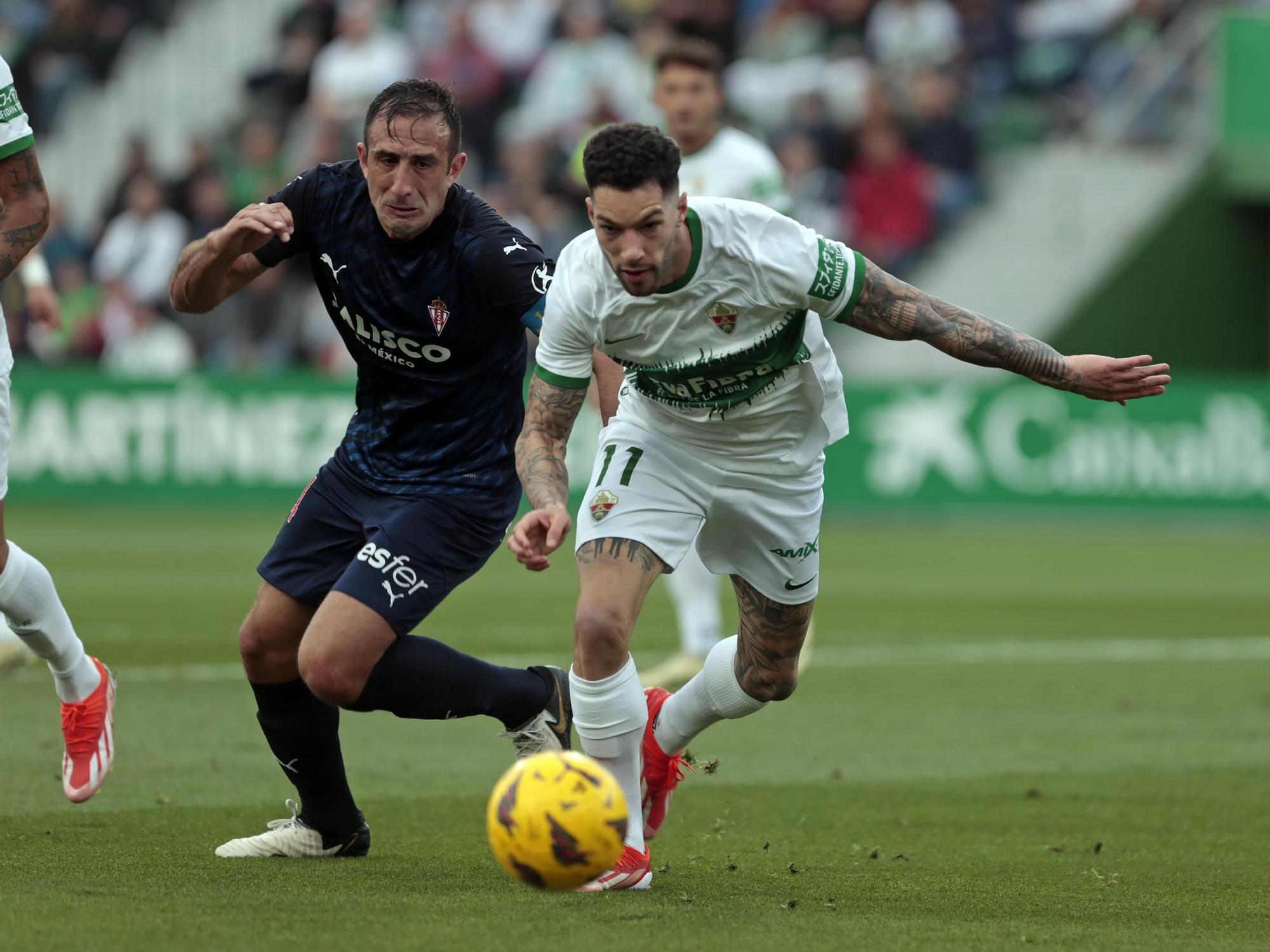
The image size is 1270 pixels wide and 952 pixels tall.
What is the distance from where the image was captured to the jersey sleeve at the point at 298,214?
5844 mm

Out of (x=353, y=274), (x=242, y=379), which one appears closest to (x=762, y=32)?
(x=242, y=379)

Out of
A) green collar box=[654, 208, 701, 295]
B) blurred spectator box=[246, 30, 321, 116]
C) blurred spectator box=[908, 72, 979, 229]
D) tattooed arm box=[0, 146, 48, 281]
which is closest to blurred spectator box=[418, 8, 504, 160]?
blurred spectator box=[246, 30, 321, 116]

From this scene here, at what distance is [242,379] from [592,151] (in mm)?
15090

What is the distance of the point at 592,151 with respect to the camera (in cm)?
511

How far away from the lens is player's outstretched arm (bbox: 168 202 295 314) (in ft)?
18.1

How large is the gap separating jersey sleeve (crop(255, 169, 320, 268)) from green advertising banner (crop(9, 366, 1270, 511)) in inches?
539

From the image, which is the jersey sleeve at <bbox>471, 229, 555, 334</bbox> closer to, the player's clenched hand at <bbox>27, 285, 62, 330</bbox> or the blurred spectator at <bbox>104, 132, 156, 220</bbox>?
the player's clenched hand at <bbox>27, 285, 62, 330</bbox>

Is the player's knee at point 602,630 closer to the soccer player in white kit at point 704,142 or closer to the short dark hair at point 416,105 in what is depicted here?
the short dark hair at point 416,105

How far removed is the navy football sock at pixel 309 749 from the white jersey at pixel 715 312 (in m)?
1.27

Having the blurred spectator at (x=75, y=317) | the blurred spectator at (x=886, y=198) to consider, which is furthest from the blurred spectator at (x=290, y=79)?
the blurred spectator at (x=886, y=198)

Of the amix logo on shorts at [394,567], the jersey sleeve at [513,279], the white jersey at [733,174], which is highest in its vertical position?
the white jersey at [733,174]

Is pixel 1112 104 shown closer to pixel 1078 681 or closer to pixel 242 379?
pixel 242 379

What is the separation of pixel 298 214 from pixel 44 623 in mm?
1583

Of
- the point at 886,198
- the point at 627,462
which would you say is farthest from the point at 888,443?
the point at 627,462
